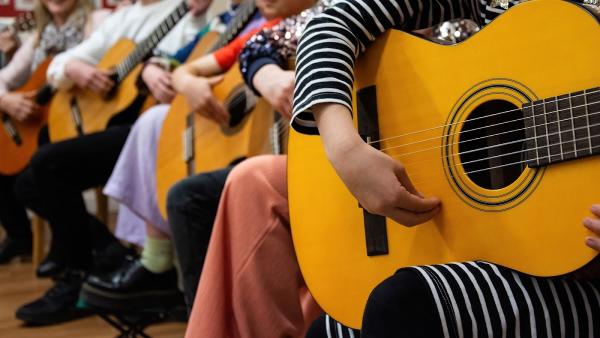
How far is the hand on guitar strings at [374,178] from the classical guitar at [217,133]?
0.76 metres

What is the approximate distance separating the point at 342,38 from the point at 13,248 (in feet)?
9.03

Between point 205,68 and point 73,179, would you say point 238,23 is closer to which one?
point 205,68

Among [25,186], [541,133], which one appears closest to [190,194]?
[541,133]

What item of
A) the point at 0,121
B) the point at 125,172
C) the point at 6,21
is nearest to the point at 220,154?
the point at 125,172

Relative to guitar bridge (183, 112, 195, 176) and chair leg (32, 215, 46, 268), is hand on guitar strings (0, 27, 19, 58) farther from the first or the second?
guitar bridge (183, 112, 195, 176)

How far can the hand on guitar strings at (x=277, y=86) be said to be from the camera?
1411 mm

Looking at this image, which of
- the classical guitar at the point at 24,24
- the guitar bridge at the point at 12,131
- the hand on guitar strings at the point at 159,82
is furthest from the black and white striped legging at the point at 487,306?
the classical guitar at the point at 24,24

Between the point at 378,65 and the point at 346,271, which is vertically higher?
the point at 378,65

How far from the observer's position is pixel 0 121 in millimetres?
3146

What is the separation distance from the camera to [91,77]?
256 centimetres

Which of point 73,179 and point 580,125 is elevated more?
point 73,179

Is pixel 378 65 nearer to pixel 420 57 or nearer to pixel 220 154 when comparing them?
pixel 420 57

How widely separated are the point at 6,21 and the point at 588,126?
157 inches

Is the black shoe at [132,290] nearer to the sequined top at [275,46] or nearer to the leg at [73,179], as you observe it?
the leg at [73,179]
